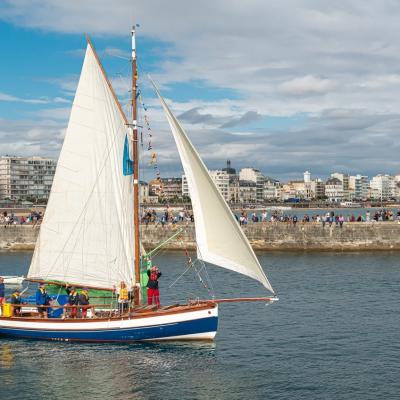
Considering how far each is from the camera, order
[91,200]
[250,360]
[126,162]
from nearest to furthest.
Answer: [250,360] → [126,162] → [91,200]

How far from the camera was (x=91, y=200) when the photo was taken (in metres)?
33.1

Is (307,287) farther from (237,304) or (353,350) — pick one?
(353,350)

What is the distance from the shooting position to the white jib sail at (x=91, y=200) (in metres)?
32.3

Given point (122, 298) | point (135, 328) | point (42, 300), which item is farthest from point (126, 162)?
point (42, 300)

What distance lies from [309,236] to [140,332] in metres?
45.7

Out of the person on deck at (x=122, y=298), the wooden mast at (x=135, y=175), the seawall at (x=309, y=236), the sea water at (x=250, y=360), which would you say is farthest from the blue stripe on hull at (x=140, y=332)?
the seawall at (x=309, y=236)

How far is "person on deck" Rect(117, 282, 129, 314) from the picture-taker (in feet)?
100

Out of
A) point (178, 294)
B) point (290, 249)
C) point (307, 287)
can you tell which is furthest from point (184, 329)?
point (290, 249)

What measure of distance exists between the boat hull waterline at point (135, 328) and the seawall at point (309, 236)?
39188 millimetres

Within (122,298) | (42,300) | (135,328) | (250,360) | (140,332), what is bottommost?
(250,360)

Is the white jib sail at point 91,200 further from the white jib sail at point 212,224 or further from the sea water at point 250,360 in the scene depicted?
the white jib sail at point 212,224

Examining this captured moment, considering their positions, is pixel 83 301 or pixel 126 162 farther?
pixel 126 162

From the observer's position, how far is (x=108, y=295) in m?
34.4

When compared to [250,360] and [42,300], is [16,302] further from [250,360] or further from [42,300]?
[250,360]
